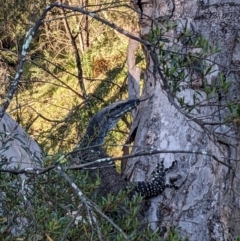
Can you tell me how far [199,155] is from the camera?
2.84 m

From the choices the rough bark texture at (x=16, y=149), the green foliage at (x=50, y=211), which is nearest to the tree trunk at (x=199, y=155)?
the rough bark texture at (x=16, y=149)

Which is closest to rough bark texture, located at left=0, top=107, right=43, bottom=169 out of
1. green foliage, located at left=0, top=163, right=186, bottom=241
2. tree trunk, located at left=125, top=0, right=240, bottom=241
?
green foliage, located at left=0, top=163, right=186, bottom=241

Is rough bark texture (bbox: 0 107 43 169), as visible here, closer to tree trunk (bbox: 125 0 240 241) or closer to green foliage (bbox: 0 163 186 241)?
green foliage (bbox: 0 163 186 241)

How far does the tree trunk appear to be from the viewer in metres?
2.76

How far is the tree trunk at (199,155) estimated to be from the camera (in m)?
2.76

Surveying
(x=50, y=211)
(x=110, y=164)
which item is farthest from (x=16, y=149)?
(x=50, y=211)

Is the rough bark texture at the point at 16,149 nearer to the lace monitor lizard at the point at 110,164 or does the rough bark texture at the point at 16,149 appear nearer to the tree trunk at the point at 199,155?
the lace monitor lizard at the point at 110,164

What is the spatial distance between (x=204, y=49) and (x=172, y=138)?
1.08 m

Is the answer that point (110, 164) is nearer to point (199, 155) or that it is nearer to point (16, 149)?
point (199, 155)

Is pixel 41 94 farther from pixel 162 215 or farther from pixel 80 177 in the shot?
pixel 80 177

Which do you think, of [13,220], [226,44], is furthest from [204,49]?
[226,44]

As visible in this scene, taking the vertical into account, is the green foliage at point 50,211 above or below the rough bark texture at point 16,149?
below

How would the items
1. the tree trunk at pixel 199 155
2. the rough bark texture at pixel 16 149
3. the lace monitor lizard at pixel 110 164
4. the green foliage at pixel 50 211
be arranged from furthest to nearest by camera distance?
the tree trunk at pixel 199 155 < the lace monitor lizard at pixel 110 164 < the rough bark texture at pixel 16 149 < the green foliage at pixel 50 211

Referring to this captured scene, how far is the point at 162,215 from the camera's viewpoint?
2.90 m
